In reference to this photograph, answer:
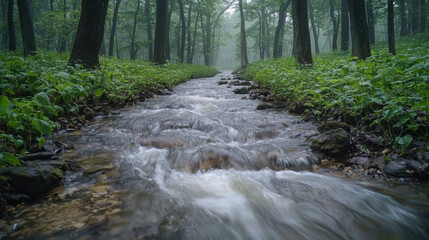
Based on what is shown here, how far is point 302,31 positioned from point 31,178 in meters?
9.75

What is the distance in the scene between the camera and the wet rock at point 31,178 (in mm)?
2170

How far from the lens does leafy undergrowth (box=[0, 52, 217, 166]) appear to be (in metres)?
2.77

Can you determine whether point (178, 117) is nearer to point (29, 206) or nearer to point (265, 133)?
point (265, 133)

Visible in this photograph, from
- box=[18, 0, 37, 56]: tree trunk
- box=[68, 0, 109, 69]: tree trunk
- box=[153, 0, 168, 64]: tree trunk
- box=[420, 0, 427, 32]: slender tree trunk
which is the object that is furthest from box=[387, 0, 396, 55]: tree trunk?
box=[420, 0, 427, 32]: slender tree trunk

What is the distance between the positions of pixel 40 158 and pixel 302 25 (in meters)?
9.57

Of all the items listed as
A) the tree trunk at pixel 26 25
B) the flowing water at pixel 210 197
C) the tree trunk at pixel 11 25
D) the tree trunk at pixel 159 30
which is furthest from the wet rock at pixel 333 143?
the tree trunk at pixel 11 25

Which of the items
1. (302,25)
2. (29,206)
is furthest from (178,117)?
(302,25)

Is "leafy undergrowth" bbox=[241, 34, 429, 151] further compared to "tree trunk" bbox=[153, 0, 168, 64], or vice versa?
"tree trunk" bbox=[153, 0, 168, 64]

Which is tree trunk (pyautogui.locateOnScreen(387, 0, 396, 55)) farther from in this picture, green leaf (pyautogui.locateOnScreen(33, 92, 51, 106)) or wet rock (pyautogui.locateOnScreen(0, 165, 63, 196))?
wet rock (pyautogui.locateOnScreen(0, 165, 63, 196))

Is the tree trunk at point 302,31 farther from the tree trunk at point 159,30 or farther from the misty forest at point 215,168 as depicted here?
the tree trunk at point 159,30

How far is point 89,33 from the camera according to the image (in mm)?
6547

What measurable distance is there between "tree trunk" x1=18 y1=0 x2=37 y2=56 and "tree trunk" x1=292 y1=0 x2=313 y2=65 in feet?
36.2

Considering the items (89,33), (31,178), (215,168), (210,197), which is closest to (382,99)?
(215,168)

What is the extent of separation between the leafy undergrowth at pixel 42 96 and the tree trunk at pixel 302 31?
20.0ft
